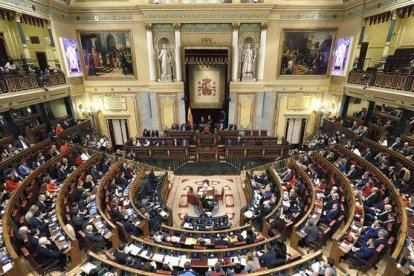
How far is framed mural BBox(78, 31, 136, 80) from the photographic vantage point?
1473cm

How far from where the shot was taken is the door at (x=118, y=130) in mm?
16547

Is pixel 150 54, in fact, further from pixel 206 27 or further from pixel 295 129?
pixel 295 129

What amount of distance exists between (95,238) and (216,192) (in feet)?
17.3

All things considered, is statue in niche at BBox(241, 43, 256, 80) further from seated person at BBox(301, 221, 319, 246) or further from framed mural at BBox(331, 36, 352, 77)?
seated person at BBox(301, 221, 319, 246)

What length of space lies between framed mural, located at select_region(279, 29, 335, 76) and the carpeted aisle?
8.15 m

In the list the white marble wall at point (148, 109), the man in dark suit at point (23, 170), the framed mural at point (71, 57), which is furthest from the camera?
the white marble wall at point (148, 109)

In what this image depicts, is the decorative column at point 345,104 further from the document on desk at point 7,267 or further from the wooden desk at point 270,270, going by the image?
the document on desk at point 7,267

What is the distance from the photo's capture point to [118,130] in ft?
55.0

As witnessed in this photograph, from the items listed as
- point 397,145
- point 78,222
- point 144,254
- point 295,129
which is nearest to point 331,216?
point 397,145

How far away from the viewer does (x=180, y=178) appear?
40.4 feet

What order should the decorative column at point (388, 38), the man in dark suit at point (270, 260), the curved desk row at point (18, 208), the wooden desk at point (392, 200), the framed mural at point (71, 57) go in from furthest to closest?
the framed mural at point (71, 57), the decorative column at point (388, 38), the man in dark suit at point (270, 260), the curved desk row at point (18, 208), the wooden desk at point (392, 200)

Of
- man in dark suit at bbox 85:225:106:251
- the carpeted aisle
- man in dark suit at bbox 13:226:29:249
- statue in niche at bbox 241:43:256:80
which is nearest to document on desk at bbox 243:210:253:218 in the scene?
the carpeted aisle

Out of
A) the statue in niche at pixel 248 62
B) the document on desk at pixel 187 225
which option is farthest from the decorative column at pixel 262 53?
the document on desk at pixel 187 225

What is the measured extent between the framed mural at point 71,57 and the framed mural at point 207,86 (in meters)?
6.99
